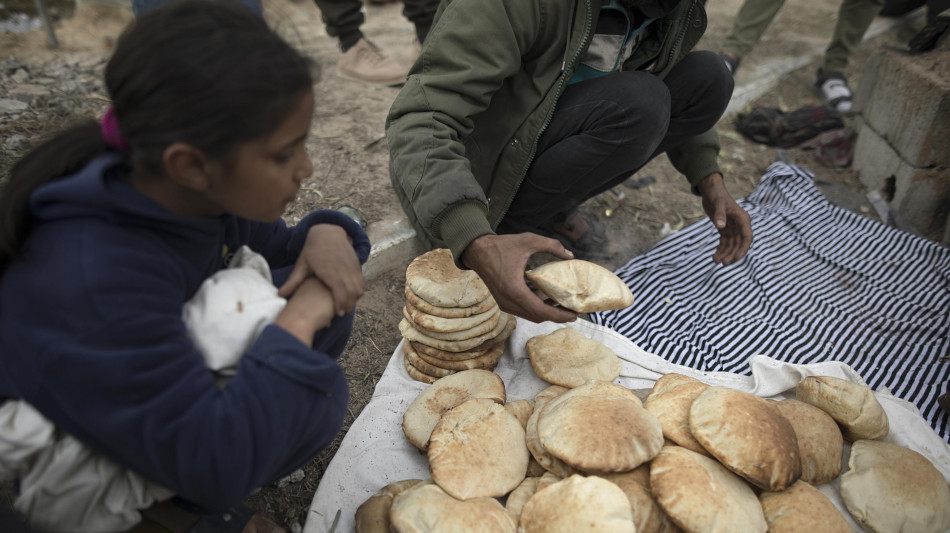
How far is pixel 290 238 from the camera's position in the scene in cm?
190

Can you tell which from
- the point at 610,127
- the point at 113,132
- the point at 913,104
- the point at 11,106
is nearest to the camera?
the point at 113,132

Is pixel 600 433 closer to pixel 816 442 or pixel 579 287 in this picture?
pixel 579 287

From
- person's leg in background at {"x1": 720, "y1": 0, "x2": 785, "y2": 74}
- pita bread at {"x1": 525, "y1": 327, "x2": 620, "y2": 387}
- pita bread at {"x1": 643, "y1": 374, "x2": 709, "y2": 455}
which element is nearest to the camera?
pita bread at {"x1": 643, "y1": 374, "x2": 709, "y2": 455}

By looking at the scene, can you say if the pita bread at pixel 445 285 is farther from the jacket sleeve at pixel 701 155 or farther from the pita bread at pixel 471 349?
the jacket sleeve at pixel 701 155

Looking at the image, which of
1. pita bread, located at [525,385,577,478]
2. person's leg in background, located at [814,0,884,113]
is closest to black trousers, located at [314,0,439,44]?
pita bread, located at [525,385,577,478]

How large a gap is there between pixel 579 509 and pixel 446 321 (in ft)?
2.91

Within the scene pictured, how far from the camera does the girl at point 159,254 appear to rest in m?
1.13

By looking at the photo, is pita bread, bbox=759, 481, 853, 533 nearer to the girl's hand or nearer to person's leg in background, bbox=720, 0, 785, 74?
the girl's hand

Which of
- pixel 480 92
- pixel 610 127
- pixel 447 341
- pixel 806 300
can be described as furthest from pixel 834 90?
pixel 447 341

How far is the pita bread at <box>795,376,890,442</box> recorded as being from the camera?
→ 216cm

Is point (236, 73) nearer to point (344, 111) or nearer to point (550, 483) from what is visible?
point (550, 483)

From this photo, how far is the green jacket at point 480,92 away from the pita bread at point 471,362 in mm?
568

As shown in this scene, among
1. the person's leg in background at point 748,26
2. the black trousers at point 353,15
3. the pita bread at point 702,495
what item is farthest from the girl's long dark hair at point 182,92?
the person's leg in background at point 748,26

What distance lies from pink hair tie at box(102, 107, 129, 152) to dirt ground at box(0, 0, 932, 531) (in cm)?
65
